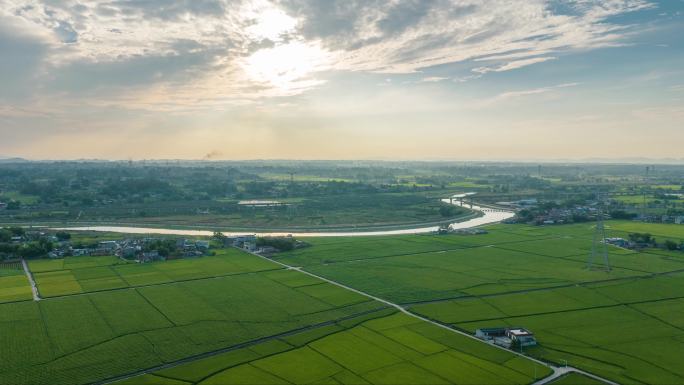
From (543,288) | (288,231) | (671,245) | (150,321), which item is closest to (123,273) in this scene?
(150,321)

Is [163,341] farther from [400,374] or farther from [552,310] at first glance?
[552,310]

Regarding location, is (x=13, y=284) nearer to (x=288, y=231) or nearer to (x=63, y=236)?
(x=63, y=236)

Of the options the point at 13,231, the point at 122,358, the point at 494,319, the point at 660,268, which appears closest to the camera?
the point at 122,358

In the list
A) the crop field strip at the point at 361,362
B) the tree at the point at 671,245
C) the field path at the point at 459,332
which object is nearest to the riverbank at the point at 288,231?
the field path at the point at 459,332

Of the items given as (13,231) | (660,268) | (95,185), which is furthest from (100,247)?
(95,185)

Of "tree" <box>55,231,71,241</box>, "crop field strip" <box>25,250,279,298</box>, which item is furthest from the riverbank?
"crop field strip" <box>25,250,279,298</box>

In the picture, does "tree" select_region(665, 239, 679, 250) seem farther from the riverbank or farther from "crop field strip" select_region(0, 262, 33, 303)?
"crop field strip" select_region(0, 262, 33, 303)
